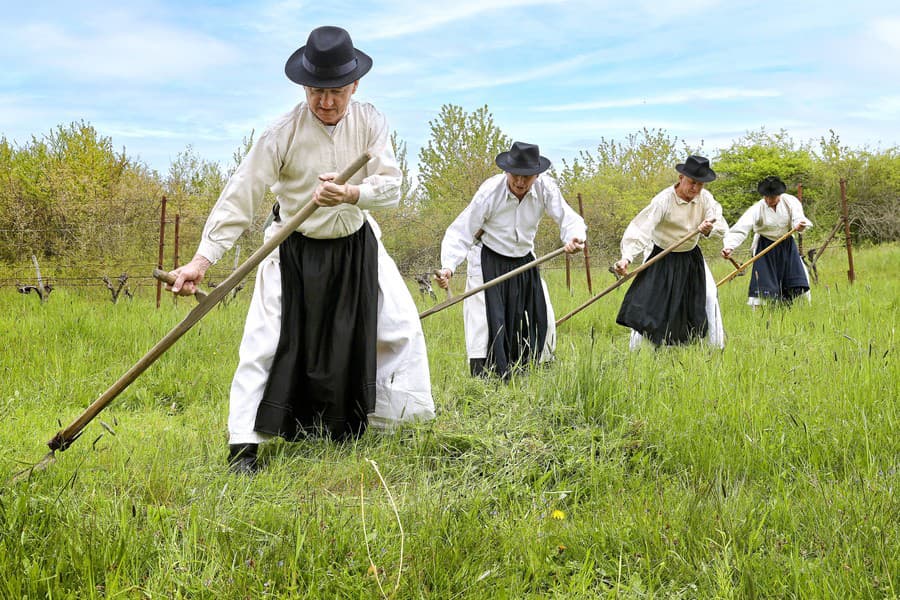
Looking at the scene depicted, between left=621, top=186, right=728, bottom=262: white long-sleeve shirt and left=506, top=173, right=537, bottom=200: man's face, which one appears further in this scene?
left=621, top=186, right=728, bottom=262: white long-sleeve shirt

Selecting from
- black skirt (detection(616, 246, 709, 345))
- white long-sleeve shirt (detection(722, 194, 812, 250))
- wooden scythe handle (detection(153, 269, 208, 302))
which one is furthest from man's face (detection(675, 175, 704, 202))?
wooden scythe handle (detection(153, 269, 208, 302))

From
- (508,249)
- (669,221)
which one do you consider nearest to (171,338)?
(508,249)

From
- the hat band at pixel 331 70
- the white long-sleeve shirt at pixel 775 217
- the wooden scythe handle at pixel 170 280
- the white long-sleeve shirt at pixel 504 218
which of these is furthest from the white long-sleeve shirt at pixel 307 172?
the white long-sleeve shirt at pixel 775 217

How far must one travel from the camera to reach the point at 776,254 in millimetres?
9344

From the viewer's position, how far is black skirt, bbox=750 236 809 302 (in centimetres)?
917

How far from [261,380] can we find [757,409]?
7.52 ft

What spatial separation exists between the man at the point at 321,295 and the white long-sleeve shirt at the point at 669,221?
2949mm

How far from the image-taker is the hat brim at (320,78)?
136 inches

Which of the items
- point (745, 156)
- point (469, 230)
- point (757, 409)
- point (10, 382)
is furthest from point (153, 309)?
point (745, 156)

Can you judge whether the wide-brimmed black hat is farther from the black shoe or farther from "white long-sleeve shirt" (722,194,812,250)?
"white long-sleeve shirt" (722,194,812,250)

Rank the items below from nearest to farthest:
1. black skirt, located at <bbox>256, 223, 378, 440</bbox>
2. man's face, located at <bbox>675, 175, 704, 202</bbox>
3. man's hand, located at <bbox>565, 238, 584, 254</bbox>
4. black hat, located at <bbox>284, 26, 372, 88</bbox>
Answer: black hat, located at <bbox>284, 26, 372, 88</bbox>
black skirt, located at <bbox>256, 223, 378, 440</bbox>
man's hand, located at <bbox>565, 238, 584, 254</bbox>
man's face, located at <bbox>675, 175, 704, 202</bbox>

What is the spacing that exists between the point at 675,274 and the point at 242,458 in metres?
4.09

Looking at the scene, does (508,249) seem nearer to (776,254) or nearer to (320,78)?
(320,78)

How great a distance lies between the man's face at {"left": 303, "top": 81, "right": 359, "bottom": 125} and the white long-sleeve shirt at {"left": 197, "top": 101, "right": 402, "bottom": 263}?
0.04 meters
